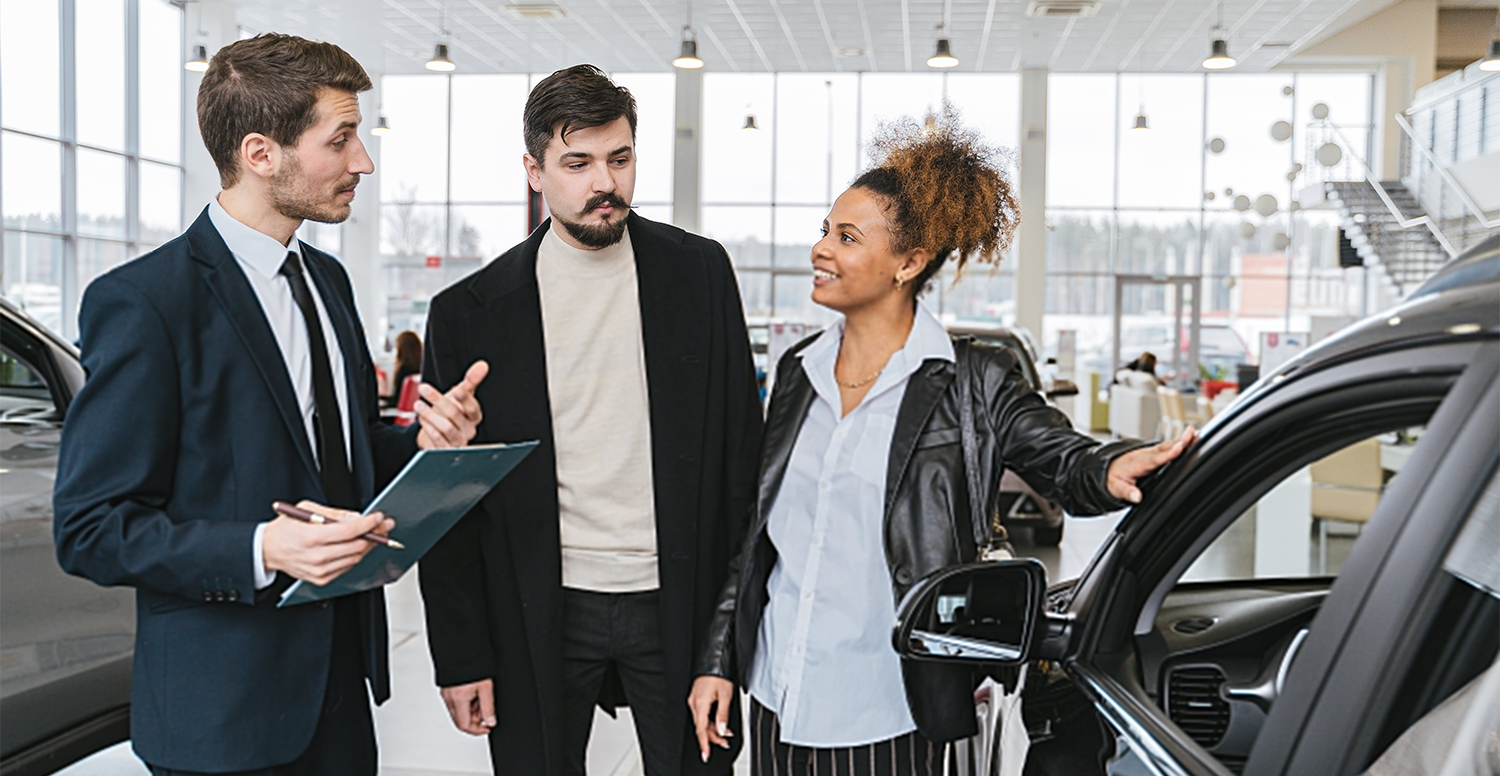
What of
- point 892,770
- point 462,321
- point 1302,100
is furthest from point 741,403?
point 1302,100

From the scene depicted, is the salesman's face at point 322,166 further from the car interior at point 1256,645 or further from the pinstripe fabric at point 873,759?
the car interior at point 1256,645

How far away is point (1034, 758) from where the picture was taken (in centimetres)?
157

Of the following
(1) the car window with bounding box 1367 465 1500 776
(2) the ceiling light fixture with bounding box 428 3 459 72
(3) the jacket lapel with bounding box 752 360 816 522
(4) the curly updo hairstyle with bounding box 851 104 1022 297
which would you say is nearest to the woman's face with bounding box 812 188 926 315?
(4) the curly updo hairstyle with bounding box 851 104 1022 297

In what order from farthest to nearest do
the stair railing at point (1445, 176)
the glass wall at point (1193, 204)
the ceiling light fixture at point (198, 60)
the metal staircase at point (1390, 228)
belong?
the glass wall at point (1193, 204)
the metal staircase at point (1390, 228)
the stair railing at point (1445, 176)
the ceiling light fixture at point (198, 60)

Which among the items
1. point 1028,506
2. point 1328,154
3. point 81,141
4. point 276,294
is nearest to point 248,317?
point 276,294

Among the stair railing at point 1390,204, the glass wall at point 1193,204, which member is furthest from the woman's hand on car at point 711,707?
the glass wall at point 1193,204

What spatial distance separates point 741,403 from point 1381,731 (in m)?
1.35

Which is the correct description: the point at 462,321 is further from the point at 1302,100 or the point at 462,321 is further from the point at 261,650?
the point at 1302,100

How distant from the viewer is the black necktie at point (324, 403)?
1738mm

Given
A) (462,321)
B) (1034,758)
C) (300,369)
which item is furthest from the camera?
(462,321)

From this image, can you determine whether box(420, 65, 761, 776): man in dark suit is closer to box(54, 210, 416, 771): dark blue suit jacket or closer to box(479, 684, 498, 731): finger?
box(479, 684, 498, 731): finger

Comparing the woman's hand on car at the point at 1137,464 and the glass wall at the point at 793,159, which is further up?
the glass wall at the point at 793,159

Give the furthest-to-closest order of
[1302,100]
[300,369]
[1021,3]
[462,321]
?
[1302,100], [1021,3], [462,321], [300,369]

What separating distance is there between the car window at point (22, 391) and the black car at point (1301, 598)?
2.52m
